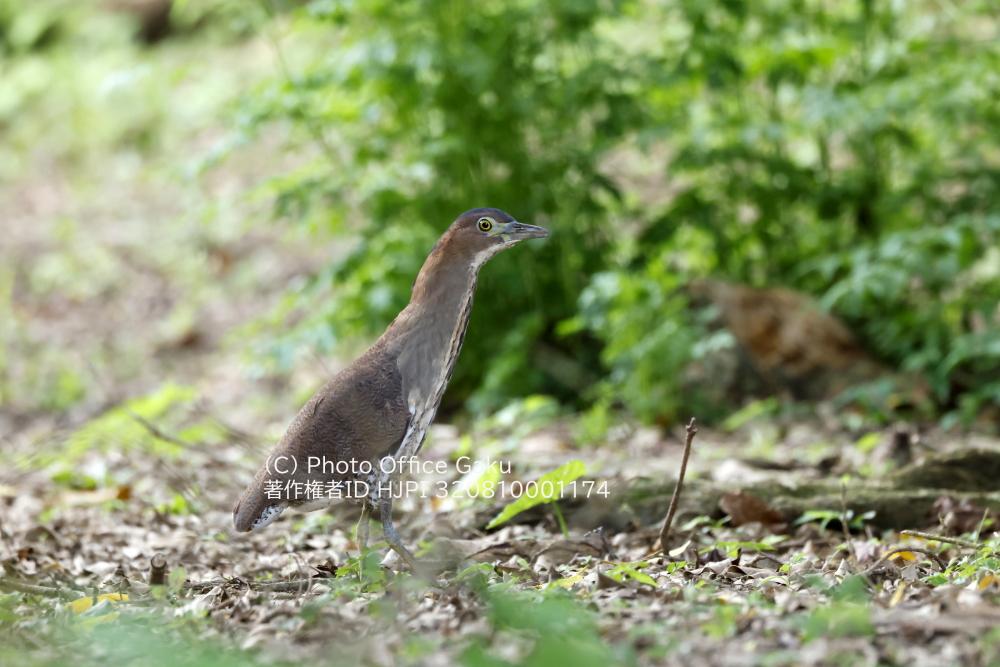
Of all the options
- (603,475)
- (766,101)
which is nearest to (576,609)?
(603,475)

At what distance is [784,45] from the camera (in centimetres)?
600

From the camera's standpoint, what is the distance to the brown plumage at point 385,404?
3096 millimetres

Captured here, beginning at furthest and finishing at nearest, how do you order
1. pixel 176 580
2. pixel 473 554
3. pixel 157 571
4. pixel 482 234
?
pixel 473 554 < pixel 482 234 < pixel 157 571 < pixel 176 580

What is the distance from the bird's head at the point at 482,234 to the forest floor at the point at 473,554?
97 cm

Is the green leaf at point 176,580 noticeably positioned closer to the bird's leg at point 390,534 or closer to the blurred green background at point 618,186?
the bird's leg at point 390,534

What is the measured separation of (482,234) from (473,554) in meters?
1.12

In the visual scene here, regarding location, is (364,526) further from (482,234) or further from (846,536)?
(846,536)

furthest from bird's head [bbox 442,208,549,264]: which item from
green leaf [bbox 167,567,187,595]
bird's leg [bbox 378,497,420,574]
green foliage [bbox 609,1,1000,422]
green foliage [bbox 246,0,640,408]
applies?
green foliage [bbox 609,1,1000,422]

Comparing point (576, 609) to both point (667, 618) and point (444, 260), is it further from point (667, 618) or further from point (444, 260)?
point (444, 260)

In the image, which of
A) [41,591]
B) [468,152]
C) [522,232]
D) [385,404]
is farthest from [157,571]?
[468,152]

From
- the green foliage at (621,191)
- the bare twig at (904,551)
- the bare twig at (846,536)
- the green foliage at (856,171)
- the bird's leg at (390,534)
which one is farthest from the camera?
the green foliage at (621,191)

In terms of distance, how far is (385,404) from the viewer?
3.15 metres

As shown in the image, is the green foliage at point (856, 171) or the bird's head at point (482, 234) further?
the green foliage at point (856, 171)

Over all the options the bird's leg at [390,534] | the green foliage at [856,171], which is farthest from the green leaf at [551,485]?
the green foliage at [856,171]
